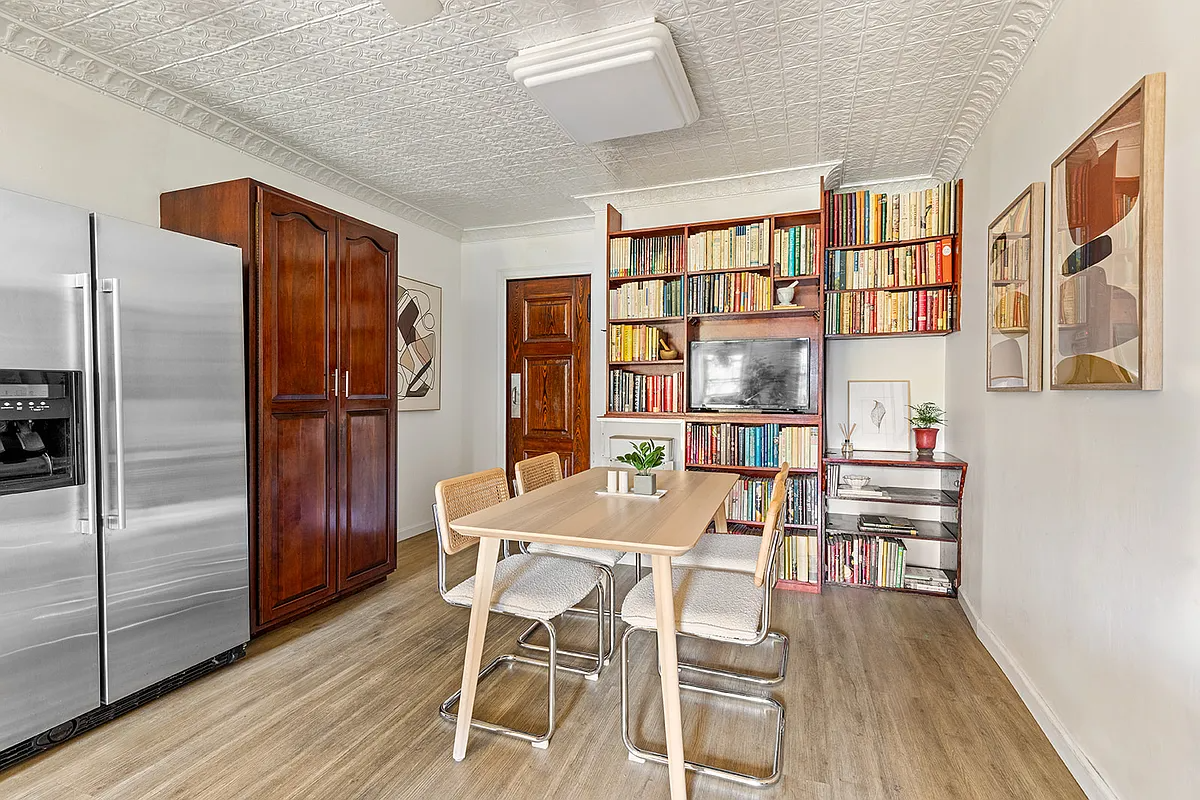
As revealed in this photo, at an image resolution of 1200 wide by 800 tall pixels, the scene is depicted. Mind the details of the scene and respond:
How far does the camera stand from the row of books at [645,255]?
13.1 feet

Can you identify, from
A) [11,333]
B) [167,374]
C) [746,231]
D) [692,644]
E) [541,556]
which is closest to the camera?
[11,333]

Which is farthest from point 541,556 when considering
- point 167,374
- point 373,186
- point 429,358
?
Result: point 373,186

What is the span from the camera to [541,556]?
8.08ft

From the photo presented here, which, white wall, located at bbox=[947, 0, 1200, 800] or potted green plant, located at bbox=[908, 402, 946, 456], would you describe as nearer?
white wall, located at bbox=[947, 0, 1200, 800]

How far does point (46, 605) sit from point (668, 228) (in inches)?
141

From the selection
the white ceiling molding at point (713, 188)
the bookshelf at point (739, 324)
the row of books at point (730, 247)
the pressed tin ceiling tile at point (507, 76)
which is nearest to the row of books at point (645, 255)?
the bookshelf at point (739, 324)

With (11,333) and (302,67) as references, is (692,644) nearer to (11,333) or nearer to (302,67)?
(11,333)

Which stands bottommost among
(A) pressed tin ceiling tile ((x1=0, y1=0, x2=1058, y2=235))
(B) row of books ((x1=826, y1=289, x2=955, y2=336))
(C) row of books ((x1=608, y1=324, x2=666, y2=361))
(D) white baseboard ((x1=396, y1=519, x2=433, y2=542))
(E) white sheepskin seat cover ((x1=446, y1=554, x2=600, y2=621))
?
(D) white baseboard ((x1=396, y1=519, x2=433, y2=542))

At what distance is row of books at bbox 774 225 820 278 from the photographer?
3.66 meters

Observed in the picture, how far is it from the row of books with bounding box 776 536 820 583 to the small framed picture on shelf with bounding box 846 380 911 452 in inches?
32.7

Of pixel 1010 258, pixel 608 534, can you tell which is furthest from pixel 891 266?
pixel 608 534

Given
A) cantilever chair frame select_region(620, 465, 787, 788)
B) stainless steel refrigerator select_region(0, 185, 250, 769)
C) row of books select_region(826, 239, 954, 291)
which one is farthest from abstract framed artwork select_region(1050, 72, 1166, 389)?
stainless steel refrigerator select_region(0, 185, 250, 769)

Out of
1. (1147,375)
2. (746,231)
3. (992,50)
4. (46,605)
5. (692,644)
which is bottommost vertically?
(692,644)

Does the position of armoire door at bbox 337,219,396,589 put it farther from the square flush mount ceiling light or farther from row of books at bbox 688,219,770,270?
row of books at bbox 688,219,770,270
